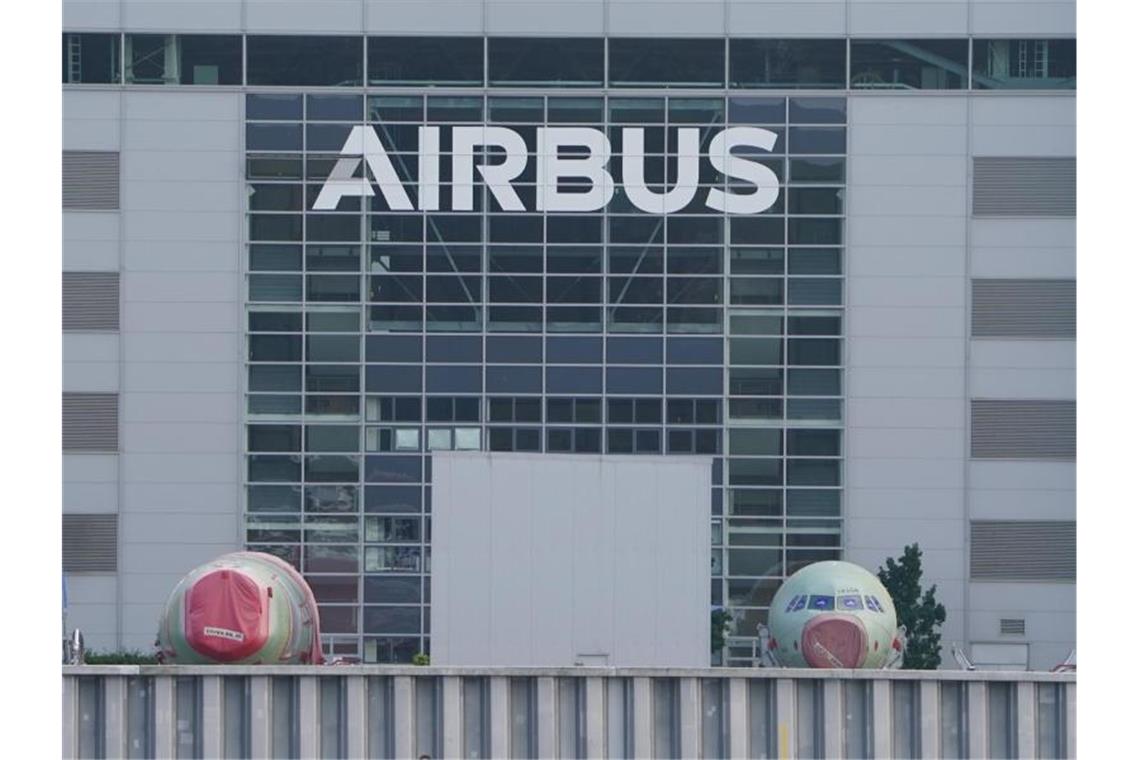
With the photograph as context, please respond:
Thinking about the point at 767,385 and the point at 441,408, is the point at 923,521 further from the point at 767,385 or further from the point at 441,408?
the point at 441,408

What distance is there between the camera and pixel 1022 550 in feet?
149

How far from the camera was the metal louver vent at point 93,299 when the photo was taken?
45.8 meters

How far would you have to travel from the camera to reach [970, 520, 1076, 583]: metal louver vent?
149ft

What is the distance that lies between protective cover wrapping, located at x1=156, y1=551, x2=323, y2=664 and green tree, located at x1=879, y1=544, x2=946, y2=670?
715 inches

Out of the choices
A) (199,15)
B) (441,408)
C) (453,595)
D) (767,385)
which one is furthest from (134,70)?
(453,595)

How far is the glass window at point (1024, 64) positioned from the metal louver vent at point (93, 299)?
20526 mm

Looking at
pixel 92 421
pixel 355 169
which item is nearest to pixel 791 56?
pixel 355 169

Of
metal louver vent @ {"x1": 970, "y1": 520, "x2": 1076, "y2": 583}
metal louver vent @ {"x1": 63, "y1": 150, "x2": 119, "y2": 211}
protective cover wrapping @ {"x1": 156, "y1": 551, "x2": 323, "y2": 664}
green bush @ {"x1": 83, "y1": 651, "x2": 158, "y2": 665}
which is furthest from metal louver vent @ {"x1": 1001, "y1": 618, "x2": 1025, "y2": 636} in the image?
metal louver vent @ {"x1": 63, "y1": 150, "x2": 119, "y2": 211}

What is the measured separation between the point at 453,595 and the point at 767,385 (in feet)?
53.5

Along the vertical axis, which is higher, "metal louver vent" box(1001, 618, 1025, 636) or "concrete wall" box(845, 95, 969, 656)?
"concrete wall" box(845, 95, 969, 656)

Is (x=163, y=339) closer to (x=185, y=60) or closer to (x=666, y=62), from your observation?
(x=185, y=60)

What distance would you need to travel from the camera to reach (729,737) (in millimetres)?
24625

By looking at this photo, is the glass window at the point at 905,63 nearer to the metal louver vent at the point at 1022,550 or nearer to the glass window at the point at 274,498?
the metal louver vent at the point at 1022,550

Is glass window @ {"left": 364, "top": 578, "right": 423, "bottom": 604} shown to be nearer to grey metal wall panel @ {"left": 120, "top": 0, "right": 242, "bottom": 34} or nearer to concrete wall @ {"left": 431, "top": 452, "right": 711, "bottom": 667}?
grey metal wall panel @ {"left": 120, "top": 0, "right": 242, "bottom": 34}
